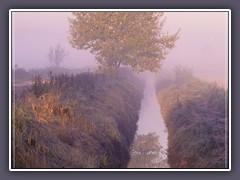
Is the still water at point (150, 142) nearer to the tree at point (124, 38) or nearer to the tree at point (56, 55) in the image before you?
the tree at point (124, 38)

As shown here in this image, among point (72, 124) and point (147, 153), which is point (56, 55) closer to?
point (72, 124)

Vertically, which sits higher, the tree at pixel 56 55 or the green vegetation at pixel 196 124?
the tree at pixel 56 55

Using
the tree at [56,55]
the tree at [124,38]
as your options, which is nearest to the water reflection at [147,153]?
the tree at [124,38]

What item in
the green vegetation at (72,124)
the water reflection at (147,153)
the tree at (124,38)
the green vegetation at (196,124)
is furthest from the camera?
the tree at (124,38)

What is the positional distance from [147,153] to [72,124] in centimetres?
148

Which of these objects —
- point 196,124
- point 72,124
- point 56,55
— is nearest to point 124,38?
point 56,55

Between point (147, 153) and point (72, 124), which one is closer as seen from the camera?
point (72, 124)

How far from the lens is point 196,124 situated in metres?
7.88

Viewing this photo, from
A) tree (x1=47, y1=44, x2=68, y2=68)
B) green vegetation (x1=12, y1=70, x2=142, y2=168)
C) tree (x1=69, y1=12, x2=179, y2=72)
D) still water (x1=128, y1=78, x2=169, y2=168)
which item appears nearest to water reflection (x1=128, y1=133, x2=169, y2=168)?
still water (x1=128, y1=78, x2=169, y2=168)

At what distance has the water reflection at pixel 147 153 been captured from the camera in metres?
7.14

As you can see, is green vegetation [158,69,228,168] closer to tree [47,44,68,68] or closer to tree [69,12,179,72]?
tree [69,12,179,72]

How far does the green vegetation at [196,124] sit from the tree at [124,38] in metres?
0.57
